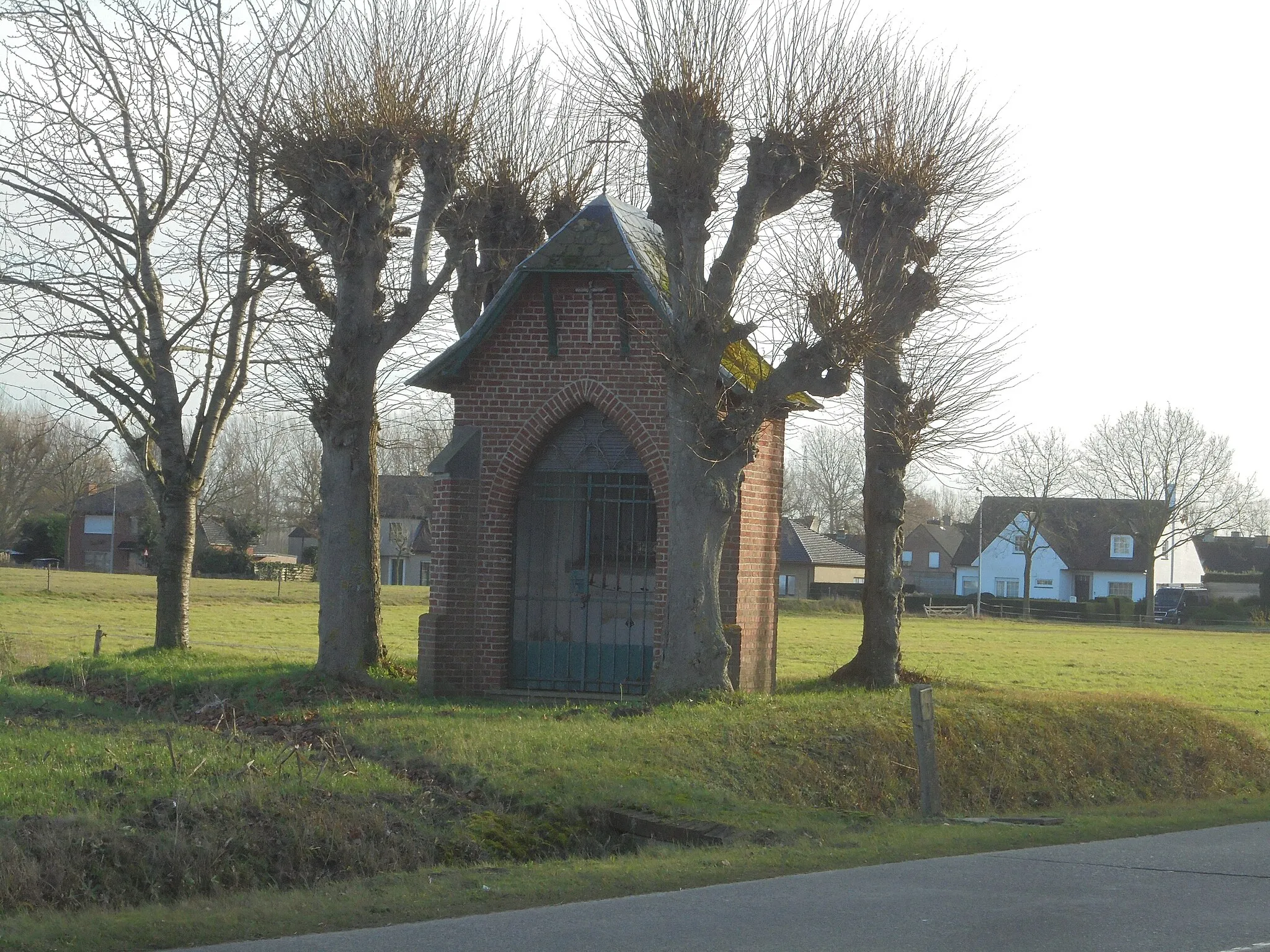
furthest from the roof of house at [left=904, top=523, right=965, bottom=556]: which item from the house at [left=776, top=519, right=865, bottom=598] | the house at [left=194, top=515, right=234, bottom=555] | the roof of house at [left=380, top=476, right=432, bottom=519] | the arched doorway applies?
the arched doorway

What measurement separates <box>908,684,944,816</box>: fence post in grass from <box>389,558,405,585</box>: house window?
73689mm

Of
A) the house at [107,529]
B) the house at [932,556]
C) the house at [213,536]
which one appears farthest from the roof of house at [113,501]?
the house at [932,556]

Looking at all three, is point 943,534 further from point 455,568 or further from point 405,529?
point 455,568

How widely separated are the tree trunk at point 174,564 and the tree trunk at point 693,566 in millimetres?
9563

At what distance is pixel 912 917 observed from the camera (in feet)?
21.8

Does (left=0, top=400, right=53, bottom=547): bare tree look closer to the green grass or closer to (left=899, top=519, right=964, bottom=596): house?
the green grass

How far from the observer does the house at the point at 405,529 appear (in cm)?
8100

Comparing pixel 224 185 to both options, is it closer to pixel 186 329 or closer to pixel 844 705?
pixel 186 329

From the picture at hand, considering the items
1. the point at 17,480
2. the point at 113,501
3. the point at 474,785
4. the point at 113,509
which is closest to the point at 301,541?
the point at 113,501

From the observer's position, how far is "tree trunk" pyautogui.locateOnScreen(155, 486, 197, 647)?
20859 mm

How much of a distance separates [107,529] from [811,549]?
43.7 meters

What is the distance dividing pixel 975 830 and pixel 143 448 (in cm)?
1590

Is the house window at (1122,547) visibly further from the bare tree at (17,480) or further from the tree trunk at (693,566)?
the tree trunk at (693,566)

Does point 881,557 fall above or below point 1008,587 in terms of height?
above
